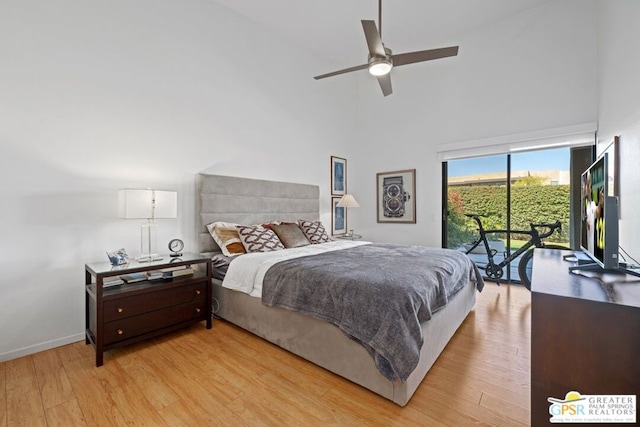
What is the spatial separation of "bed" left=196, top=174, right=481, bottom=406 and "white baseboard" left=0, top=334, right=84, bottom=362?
1179 millimetres

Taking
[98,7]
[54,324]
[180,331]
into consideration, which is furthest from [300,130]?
[54,324]

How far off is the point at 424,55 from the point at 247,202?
2.57 meters

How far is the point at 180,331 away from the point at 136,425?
1.21 meters

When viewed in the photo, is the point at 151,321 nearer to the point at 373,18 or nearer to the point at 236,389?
the point at 236,389

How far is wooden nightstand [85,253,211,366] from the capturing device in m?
2.10

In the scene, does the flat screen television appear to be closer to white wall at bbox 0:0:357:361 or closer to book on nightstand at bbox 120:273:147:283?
book on nightstand at bbox 120:273:147:283

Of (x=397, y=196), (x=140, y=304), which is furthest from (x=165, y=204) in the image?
(x=397, y=196)

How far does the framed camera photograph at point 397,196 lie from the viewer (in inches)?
196

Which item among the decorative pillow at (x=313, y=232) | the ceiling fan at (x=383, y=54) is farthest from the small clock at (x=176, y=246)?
the ceiling fan at (x=383, y=54)

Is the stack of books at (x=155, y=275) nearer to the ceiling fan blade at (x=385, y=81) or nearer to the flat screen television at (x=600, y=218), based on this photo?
the ceiling fan blade at (x=385, y=81)

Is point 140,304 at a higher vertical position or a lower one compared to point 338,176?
lower

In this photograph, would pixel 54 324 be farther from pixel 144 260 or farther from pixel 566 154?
pixel 566 154

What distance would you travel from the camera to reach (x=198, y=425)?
151 cm

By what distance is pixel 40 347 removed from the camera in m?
2.29
